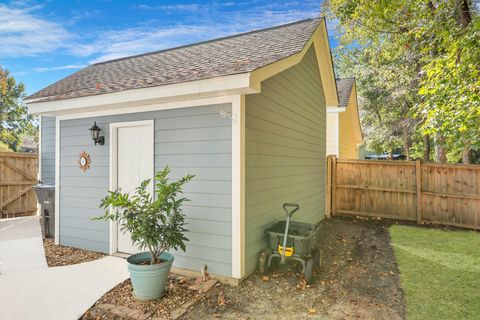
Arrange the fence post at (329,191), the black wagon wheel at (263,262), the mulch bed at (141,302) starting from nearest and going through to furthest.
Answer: the mulch bed at (141,302), the black wagon wheel at (263,262), the fence post at (329,191)

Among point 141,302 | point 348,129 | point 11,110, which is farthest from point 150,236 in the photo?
point 11,110

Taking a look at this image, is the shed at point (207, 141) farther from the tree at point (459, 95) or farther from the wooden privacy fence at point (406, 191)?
the wooden privacy fence at point (406, 191)

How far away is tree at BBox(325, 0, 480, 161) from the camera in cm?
457

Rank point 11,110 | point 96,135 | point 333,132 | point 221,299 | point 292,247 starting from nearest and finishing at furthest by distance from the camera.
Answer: point 221,299 < point 292,247 < point 96,135 < point 333,132 < point 11,110

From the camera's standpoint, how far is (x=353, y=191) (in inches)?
327

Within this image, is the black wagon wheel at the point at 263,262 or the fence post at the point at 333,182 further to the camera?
the fence post at the point at 333,182

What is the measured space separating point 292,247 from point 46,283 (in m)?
3.32

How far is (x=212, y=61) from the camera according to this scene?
4.48m

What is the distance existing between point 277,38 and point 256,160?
2705 mm

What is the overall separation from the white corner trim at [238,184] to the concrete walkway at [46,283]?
1.60 metres

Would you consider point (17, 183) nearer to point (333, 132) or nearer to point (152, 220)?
point (152, 220)

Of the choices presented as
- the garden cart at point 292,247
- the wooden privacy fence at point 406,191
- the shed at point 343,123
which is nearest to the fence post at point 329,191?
the wooden privacy fence at point 406,191

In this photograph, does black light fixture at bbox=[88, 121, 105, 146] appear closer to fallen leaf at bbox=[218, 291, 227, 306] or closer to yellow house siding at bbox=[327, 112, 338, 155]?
fallen leaf at bbox=[218, 291, 227, 306]

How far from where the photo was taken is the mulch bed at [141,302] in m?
3.04
